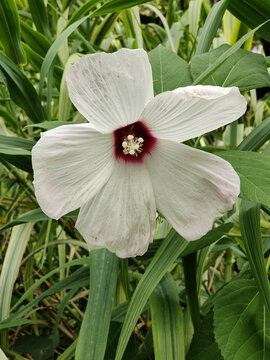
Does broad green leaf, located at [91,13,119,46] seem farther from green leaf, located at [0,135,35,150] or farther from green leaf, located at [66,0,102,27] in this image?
green leaf, located at [0,135,35,150]

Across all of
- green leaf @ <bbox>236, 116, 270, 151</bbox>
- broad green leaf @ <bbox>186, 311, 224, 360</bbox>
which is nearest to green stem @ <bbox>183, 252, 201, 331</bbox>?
broad green leaf @ <bbox>186, 311, 224, 360</bbox>

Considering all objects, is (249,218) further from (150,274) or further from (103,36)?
(103,36)

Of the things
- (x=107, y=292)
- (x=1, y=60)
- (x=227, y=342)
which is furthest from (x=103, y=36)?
(x=227, y=342)

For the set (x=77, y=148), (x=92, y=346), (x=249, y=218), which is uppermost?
(x=77, y=148)

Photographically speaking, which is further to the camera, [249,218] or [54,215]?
[249,218]

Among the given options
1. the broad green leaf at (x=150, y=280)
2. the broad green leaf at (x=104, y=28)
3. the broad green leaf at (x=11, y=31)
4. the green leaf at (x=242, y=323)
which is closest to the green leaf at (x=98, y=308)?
the broad green leaf at (x=150, y=280)

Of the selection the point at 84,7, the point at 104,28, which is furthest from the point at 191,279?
the point at 104,28
